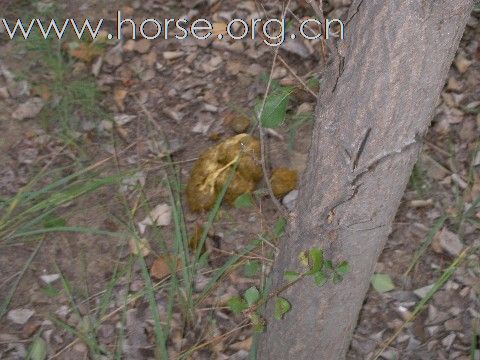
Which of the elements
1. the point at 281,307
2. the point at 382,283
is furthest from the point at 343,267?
the point at 382,283

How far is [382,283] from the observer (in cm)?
196

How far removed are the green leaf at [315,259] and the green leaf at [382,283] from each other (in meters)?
0.72

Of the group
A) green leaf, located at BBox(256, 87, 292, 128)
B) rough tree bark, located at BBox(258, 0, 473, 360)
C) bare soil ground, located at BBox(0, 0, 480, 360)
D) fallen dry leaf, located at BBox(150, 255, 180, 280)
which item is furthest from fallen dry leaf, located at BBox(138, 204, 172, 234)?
green leaf, located at BBox(256, 87, 292, 128)

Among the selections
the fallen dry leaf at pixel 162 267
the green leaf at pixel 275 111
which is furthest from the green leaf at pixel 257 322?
the fallen dry leaf at pixel 162 267

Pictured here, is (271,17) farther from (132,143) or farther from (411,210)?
(411,210)

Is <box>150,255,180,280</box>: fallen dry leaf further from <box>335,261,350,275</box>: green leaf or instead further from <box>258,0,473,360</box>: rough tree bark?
<box>335,261,350,275</box>: green leaf

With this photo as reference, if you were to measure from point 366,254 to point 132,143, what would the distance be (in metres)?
1.25

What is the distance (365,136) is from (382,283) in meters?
0.85

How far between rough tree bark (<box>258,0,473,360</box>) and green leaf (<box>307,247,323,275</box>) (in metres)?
0.08

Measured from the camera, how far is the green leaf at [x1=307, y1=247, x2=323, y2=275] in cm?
130

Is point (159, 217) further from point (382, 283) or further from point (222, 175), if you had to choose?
point (382, 283)

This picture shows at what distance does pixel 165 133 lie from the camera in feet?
7.93

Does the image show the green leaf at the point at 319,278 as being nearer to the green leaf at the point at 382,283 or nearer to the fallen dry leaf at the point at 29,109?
the green leaf at the point at 382,283

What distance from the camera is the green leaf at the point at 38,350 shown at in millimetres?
1865
